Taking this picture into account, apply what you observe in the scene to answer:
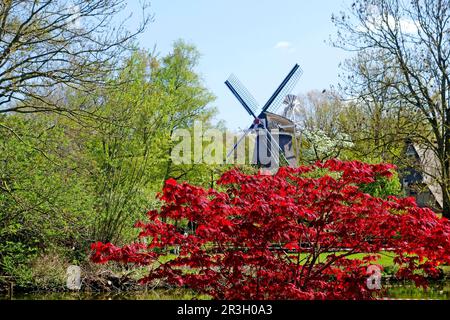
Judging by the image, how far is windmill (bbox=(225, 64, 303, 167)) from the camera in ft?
100

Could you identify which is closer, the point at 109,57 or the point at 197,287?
the point at 197,287

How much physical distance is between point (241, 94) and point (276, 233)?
26706 millimetres

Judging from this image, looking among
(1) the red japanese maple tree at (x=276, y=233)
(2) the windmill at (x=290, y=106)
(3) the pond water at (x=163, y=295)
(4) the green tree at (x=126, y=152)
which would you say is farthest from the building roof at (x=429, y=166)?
(2) the windmill at (x=290, y=106)

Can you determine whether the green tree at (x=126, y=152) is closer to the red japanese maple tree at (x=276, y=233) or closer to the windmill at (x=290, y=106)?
the red japanese maple tree at (x=276, y=233)

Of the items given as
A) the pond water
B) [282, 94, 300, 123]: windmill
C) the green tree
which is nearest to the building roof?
the pond water

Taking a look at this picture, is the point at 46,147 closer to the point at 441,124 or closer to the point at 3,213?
the point at 3,213

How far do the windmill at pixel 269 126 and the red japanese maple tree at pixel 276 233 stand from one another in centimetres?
2343

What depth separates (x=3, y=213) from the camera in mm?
9719

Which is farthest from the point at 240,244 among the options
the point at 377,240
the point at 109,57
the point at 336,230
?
the point at 109,57

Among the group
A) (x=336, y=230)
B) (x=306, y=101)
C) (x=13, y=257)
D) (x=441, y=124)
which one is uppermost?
(x=306, y=101)

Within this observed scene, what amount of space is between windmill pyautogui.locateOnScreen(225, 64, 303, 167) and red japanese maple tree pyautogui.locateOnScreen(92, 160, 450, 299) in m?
23.4
